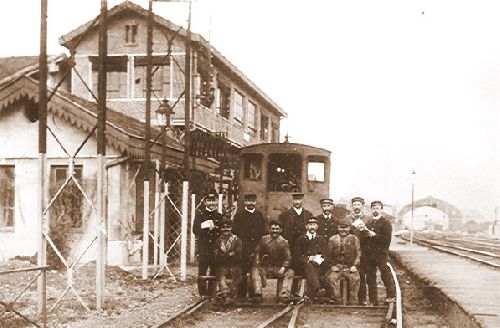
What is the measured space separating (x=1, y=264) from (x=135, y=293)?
17.2ft

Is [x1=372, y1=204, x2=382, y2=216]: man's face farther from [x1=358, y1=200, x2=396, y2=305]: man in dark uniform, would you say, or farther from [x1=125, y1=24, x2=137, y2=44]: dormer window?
[x1=125, y1=24, x2=137, y2=44]: dormer window

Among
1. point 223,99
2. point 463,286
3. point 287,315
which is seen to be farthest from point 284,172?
point 223,99

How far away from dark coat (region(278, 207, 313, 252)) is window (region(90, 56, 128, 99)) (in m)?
14.1

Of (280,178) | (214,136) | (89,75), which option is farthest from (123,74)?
(280,178)

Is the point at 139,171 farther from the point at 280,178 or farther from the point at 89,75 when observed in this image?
the point at 89,75

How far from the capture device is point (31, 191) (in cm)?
1830

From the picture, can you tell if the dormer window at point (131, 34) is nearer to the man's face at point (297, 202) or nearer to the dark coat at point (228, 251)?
the man's face at point (297, 202)

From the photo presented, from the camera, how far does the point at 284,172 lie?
17984mm

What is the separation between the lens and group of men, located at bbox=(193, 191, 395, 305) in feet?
39.4

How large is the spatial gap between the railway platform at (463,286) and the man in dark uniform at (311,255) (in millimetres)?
2413

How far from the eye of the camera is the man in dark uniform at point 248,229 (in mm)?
12281

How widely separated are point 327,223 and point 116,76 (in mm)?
15117

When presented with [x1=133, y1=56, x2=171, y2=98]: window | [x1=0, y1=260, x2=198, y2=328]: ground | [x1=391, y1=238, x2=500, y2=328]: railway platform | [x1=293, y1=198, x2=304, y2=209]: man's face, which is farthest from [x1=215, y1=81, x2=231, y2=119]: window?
[x1=293, y1=198, x2=304, y2=209]: man's face

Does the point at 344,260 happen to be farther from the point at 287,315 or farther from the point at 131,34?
the point at 131,34
